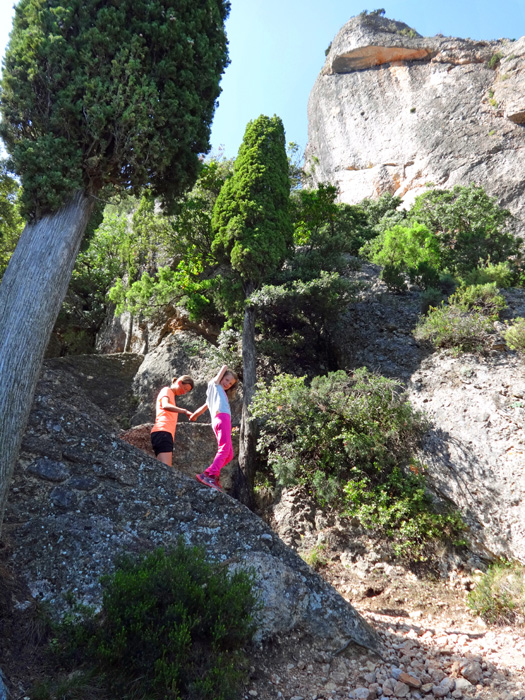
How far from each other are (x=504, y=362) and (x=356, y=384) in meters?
2.70

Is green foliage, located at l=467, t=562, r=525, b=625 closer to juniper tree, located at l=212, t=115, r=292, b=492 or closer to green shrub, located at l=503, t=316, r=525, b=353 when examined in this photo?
green shrub, located at l=503, t=316, r=525, b=353

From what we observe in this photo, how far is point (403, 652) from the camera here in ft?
14.0

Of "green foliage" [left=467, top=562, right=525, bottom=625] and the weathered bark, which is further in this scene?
the weathered bark

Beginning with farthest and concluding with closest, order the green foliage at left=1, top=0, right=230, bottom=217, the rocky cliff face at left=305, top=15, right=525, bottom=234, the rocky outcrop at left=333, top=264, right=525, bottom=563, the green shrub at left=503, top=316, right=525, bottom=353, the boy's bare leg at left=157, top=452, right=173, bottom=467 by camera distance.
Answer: the rocky cliff face at left=305, top=15, right=525, bottom=234 → the green shrub at left=503, top=316, right=525, bottom=353 → the boy's bare leg at left=157, top=452, right=173, bottom=467 → the rocky outcrop at left=333, top=264, right=525, bottom=563 → the green foliage at left=1, top=0, right=230, bottom=217

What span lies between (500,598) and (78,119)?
24.2ft

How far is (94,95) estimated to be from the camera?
564 centimetres

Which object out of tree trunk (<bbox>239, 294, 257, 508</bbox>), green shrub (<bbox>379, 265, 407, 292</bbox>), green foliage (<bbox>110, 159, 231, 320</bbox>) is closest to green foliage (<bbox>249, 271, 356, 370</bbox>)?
tree trunk (<bbox>239, 294, 257, 508</bbox>)

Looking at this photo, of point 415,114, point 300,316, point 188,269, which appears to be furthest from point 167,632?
point 415,114

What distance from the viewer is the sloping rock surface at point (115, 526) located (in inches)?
161

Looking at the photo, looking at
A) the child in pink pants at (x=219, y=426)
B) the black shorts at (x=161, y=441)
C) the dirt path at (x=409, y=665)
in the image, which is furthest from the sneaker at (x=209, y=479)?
the dirt path at (x=409, y=665)

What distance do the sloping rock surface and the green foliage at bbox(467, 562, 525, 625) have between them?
5.31 feet

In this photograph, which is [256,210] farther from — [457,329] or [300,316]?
[457,329]

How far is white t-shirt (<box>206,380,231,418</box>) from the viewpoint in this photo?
279 inches

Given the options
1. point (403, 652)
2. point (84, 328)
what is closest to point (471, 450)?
point (403, 652)
